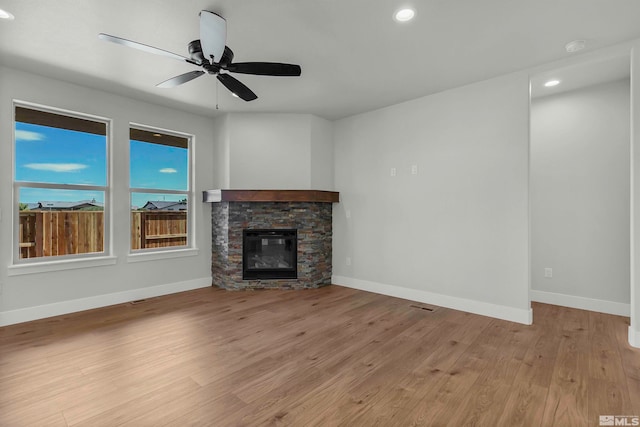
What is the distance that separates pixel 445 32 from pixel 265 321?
3262 mm

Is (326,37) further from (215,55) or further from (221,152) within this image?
(221,152)

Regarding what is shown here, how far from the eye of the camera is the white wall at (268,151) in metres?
4.79

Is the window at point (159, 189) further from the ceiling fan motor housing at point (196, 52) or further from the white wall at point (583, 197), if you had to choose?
the white wall at point (583, 197)

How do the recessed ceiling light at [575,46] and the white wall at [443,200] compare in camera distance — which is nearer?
the recessed ceiling light at [575,46]

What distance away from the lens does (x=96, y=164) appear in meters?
3.98

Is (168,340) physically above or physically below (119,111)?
below

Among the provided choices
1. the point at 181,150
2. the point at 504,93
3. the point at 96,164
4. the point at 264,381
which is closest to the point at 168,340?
the point at 264,381

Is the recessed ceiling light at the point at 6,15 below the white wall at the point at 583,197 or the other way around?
the other way around

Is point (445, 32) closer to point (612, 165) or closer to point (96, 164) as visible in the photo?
point (612, 165)

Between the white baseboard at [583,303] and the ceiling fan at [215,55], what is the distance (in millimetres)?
3674

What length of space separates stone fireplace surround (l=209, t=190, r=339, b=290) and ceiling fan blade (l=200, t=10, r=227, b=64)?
2409mm

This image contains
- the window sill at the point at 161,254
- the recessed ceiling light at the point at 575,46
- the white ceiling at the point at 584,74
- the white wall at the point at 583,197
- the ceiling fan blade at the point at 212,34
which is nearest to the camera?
the ceiling fan blade at the point at 212,34
